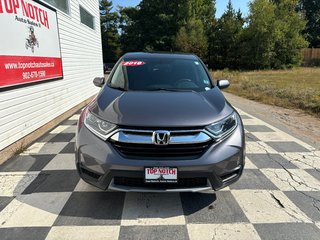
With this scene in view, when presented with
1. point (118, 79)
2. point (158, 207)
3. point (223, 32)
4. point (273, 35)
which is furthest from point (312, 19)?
point (158, 207)

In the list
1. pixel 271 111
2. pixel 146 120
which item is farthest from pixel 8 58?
pixel 271 111

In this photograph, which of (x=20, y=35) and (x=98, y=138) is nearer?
(x=98, y=138)

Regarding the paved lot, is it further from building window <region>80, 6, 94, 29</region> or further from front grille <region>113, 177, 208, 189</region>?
building window <region>80, 6, 94, 29</region>

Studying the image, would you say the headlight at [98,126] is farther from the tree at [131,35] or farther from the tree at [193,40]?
the tree at [131,35]

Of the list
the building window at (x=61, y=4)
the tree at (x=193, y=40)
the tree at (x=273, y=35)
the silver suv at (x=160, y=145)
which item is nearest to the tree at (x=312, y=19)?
the tree at (x=273, y=35)

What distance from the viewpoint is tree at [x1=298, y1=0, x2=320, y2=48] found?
5153cm

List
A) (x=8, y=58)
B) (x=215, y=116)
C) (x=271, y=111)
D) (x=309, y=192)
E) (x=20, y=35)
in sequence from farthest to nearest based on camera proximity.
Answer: (x=271, y=111), (x=20, y=35), (x=8, y=58), (x=309, y=192), (x=215, y=116)

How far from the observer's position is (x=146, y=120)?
2.70 meters

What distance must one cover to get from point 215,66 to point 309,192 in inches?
1466

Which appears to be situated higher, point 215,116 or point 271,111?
point 215,116

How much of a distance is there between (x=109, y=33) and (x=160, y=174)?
55.6 m

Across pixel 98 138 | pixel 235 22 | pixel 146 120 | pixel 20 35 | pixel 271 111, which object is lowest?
pixel 271 111

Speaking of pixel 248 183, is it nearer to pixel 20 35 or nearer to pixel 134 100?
pixel 134 100

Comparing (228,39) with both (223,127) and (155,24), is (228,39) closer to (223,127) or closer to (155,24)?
(155,24)
